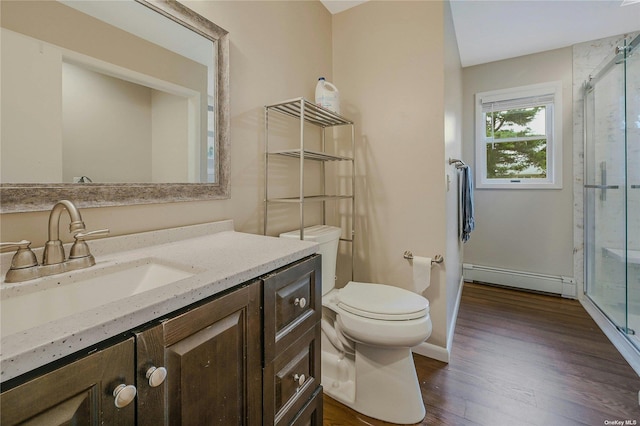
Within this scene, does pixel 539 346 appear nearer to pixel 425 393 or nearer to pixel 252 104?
pixel 425 393

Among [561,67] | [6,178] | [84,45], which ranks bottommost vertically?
[6,178]

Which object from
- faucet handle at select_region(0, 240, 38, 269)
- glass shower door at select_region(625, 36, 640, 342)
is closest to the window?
glass shower door at select_region(625, 36, 640, 342)

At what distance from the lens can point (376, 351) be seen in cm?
140

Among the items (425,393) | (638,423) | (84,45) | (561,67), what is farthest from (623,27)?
(84,45)

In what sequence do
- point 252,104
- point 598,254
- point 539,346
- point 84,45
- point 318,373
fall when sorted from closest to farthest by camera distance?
point 84,45 < point 318,373 < point 252,104 < point 539,346 < point 598,254

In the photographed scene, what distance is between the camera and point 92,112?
91cm

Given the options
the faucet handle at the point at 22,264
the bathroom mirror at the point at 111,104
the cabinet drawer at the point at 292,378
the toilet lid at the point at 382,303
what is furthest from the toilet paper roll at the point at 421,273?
the faucet handle at the point at 22,264

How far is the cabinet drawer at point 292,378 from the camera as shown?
82 cm

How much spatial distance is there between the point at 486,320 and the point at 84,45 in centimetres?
290

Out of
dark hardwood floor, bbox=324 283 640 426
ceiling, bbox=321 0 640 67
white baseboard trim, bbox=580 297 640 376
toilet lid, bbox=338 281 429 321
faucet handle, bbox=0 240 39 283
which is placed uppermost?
ceiling, bbox=321 0 640 67

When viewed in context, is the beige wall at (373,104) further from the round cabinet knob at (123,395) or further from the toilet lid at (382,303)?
the round cabinet knob at (123,395)

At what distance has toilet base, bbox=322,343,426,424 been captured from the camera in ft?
4.36

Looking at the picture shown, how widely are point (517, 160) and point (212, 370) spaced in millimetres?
3516

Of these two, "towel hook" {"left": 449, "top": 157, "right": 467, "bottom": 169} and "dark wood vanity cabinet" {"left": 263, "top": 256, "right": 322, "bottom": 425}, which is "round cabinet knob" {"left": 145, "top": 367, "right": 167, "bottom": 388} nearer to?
"dark wood vanity cabinet" {"left": 263, "top": 256, "right": 322, "bottom": 425}
